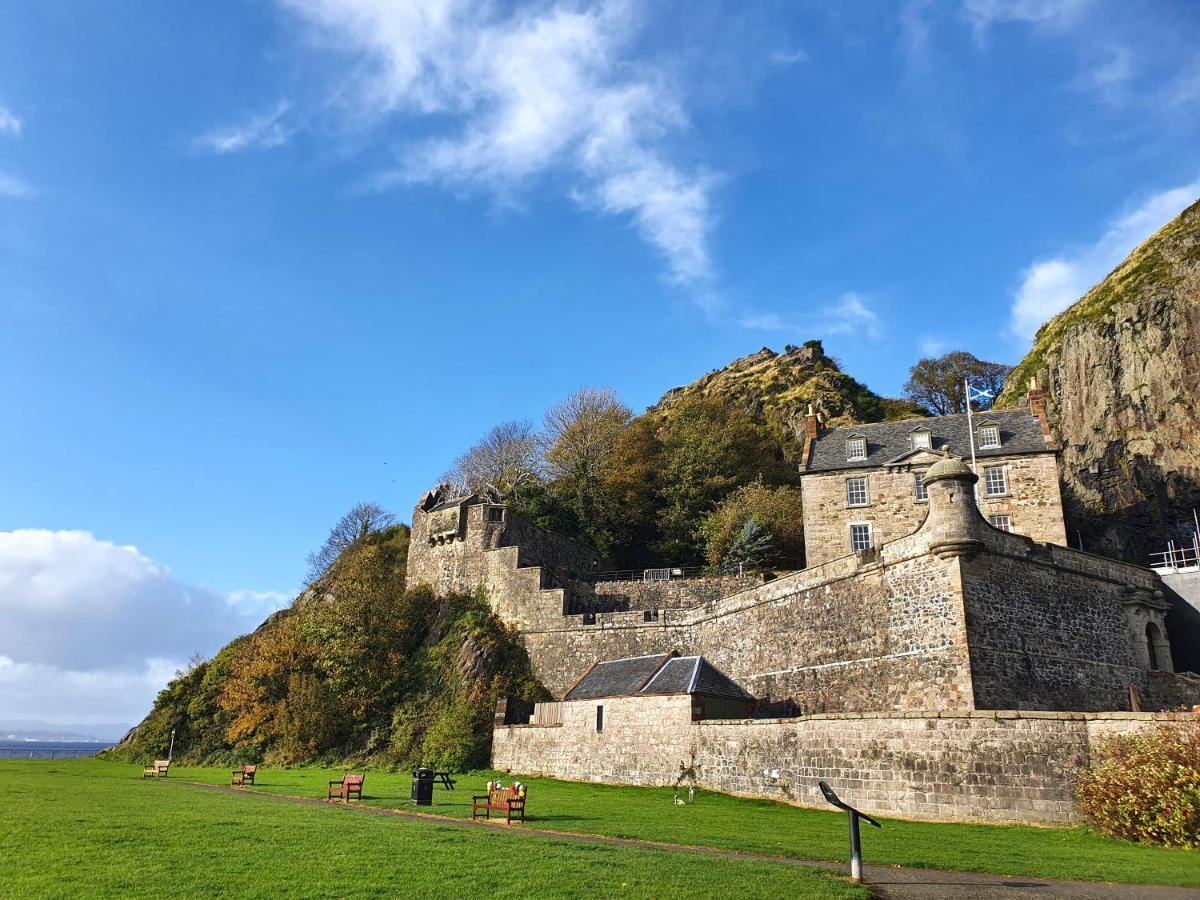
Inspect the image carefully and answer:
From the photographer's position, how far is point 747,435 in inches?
2158

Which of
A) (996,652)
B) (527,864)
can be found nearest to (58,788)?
(527,864)

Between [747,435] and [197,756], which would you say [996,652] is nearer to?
[747,435]

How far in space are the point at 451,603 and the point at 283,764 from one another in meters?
10.3

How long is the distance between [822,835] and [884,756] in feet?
15.8

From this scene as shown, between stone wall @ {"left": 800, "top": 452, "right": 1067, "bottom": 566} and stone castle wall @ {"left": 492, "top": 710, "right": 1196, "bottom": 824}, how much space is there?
12563mm

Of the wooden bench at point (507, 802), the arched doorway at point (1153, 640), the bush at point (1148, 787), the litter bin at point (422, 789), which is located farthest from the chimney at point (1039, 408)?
the litter bin at point (422, 789)

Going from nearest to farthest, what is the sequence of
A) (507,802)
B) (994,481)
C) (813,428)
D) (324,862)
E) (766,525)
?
1. (324,862)
2. (507,802)
3. (994,481)
4. (813,428)
5. (766,525)

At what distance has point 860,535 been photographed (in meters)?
37.2

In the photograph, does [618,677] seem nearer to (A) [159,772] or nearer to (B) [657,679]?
(B) [657,679]

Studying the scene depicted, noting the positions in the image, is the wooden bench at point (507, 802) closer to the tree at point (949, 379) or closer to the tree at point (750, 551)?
the tree at point (750, 551)

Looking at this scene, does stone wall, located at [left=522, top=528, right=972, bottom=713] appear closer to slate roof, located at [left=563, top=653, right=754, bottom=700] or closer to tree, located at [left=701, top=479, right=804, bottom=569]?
slate roof, located at [left=563, top=653, right=754, bottom=700]

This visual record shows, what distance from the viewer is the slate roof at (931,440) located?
3634 cm

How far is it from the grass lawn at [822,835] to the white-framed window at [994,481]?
1914 cm

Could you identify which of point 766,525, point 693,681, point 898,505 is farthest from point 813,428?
point 693,681
